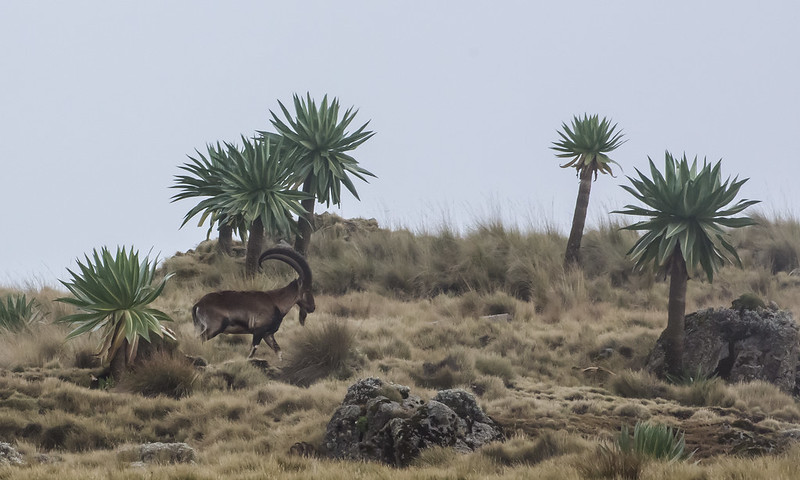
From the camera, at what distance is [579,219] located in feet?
63.4

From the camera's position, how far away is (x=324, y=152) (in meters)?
19.1

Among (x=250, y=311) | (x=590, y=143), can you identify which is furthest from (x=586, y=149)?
(x=250, y=311)

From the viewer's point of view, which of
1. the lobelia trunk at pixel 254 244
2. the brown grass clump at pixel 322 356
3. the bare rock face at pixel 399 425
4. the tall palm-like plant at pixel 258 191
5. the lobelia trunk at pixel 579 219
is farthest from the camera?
the lobelia trunk at pixel 579 219

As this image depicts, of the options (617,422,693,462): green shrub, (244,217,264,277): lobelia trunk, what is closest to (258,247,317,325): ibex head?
(244,217,264,277): lobelia trunk

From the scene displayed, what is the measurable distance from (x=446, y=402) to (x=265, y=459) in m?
2.09

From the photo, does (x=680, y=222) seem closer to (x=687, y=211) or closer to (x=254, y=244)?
(x=687, y=211)

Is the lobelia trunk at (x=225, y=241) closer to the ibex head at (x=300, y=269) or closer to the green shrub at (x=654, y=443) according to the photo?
the ibex head at (x=300, y=269)

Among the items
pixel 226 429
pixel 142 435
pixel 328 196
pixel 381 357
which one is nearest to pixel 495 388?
pixel 381 357

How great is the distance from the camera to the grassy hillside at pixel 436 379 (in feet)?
26.1

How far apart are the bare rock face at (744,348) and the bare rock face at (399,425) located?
16.7 ft

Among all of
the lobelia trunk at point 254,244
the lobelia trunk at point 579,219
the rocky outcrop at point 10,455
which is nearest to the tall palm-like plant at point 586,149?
the lobelia trunk at point 579,219

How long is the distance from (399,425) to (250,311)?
4872mm

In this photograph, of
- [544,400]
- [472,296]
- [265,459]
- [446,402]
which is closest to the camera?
[265,459]

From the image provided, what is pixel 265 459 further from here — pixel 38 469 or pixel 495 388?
pixel 495 388
